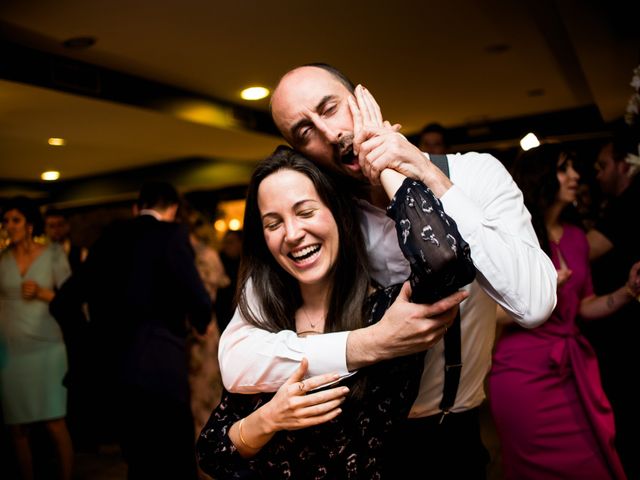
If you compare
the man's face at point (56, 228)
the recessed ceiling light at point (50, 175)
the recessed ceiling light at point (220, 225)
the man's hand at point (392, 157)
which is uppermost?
the recessed ceiling light at point (50, 175)

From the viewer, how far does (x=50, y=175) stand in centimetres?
976

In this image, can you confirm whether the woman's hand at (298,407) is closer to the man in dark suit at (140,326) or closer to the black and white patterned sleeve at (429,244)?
the black and white patterned sleeve at (429,244)

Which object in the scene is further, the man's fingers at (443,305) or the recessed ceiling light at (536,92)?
the recessed ceiling light at (536,92)

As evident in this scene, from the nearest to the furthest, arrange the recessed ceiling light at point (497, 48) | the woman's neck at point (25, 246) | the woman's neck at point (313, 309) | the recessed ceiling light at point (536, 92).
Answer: the woman's neck at point (313, 309)
the woman's neck at point (25, 246)
the recessed ceiling light at point (497, 48)
the recessed ceiling light at point (536, 92)

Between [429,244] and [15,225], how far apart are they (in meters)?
3.36

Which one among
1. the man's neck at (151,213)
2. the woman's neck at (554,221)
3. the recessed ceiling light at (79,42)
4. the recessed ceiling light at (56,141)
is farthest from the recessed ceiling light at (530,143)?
the recessed ceiling light at (56,141)

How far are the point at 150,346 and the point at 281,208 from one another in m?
1.82

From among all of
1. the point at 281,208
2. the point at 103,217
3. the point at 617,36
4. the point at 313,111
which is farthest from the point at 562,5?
the point at 103,217

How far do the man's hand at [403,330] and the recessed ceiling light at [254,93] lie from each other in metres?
4.18

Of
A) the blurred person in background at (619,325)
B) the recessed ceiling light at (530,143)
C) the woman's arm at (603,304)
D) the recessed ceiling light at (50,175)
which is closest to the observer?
the woman's arm at (603,304)

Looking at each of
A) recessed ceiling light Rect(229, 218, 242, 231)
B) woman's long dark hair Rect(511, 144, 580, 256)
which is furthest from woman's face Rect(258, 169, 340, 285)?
recessed ceiling light Rect(229, 218, 242, 231)

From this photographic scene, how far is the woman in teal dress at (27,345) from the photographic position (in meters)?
3.58

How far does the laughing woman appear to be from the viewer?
1086 mm

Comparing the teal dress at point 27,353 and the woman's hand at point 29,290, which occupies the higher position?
the woman's hand at point 29,290
